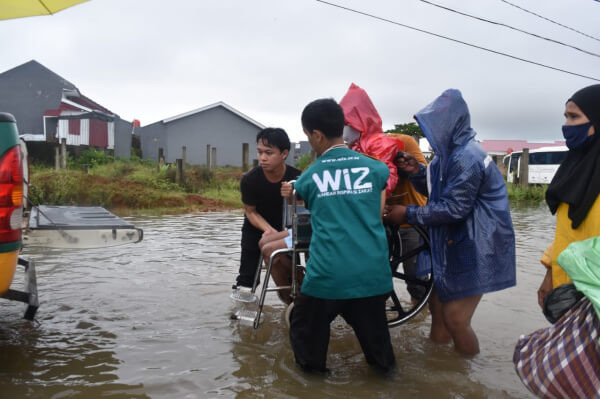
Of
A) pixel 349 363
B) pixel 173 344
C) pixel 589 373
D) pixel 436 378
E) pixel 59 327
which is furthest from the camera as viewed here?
pixel 59 327

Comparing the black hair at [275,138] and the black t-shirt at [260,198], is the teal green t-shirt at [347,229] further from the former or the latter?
the black t-shirt at [260,198]

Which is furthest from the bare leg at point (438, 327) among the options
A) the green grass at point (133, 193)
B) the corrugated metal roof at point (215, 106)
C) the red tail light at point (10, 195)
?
the corrugated metal roof at point (215, 106)

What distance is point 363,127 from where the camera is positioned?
405 centimetres

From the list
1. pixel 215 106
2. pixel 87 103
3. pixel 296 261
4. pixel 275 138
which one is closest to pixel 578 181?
pixel 296 261

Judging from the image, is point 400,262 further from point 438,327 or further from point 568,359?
point 568,359

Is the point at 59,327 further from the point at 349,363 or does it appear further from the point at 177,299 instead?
the point at 349,363

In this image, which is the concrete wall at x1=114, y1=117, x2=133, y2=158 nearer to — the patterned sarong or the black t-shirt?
the black t-shirt

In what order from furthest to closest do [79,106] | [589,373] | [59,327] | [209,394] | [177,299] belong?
[79,106] → [177,299] → [59,327] → [209,394] → [589,373]

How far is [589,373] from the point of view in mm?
1976

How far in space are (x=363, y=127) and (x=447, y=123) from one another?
741 millimetres

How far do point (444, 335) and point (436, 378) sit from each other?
0.75m

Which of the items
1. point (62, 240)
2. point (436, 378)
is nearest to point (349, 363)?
point (436, 378)

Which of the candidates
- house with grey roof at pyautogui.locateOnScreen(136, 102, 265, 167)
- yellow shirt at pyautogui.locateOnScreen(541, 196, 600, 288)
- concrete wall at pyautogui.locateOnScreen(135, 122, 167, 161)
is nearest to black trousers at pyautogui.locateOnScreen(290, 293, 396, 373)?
yellow shirt at pyautogui.locateOnScreen(541, 196, 600, 288)

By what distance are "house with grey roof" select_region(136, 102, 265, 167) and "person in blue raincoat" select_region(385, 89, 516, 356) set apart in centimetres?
3029
